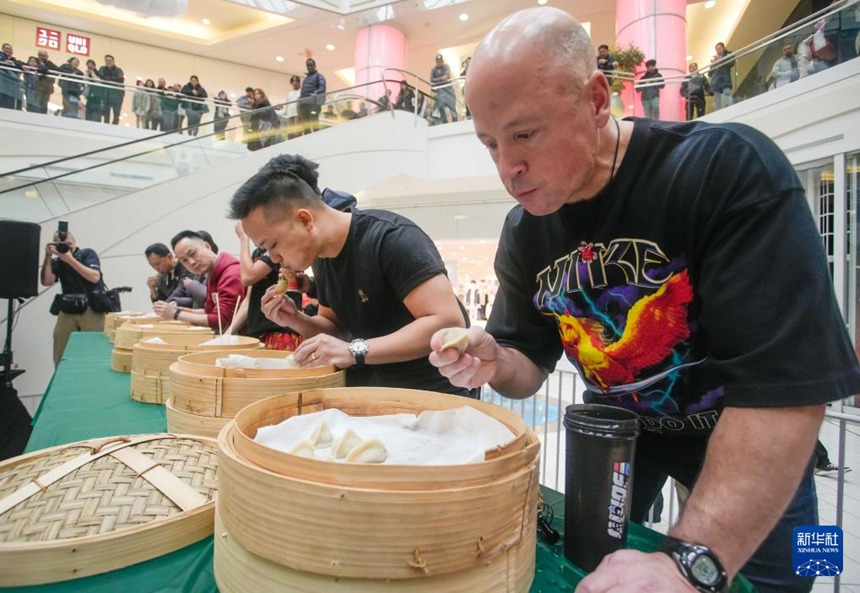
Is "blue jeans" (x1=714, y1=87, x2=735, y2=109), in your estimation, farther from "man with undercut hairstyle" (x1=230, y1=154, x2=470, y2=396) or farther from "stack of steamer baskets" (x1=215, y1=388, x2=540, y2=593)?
"stack of steamer baskets" (x1=215, y1=388, x2=540, y2=593)

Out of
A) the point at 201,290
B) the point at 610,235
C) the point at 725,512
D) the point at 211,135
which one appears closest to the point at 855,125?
the point at 610,235

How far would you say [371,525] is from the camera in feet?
1.75

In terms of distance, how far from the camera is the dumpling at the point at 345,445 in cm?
72

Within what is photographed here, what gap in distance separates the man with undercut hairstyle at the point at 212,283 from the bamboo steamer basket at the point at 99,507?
1.54 m

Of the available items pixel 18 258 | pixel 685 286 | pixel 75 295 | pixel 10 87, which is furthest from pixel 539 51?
pixel 10 87

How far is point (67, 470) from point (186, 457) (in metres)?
0.19

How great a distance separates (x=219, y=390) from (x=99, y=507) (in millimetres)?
411

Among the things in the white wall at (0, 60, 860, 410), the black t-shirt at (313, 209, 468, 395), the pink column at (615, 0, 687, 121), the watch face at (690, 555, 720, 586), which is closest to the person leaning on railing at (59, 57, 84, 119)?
the white wall at (0, 60, 860, 410)

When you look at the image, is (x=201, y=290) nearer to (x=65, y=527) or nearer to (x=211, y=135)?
(x=65, y=527)

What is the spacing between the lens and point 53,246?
16.3 ft

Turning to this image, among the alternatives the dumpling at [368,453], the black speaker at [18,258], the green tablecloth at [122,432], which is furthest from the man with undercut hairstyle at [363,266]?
the black speaker at [18,258]

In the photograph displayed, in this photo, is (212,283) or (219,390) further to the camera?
(212,283)

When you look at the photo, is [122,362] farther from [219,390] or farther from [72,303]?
[72,303]

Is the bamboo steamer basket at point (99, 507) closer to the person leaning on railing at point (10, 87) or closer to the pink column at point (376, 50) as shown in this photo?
the person leaning on railing at point (10, 87)
